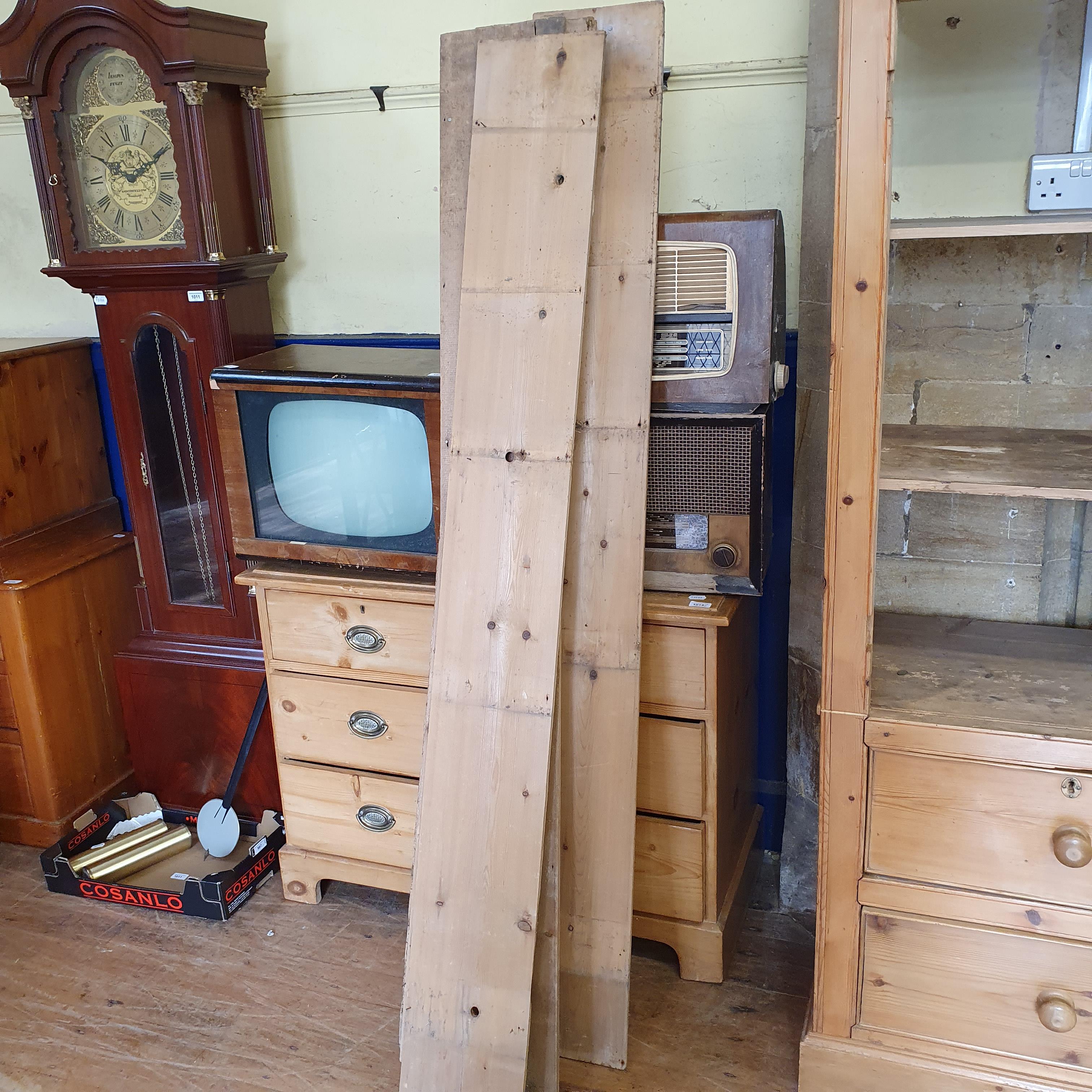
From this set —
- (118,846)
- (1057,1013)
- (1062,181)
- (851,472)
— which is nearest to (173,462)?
(118,846)

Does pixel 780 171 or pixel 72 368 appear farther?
pixel 72 368

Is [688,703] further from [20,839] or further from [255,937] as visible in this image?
[20,839]

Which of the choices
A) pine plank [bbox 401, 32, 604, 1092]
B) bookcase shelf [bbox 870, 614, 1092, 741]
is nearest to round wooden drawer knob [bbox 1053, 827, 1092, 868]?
bookcase shelf [bbox 870, 614, 1092, 741]

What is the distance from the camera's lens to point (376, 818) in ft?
7.48

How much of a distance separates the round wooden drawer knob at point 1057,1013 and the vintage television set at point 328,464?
1.28 meters

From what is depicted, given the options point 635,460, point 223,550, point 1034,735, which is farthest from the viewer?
point 223,550

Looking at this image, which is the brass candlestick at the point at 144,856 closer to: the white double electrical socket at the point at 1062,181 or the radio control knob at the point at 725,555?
the radio control knob at the point at 725,555

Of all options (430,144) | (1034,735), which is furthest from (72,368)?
(1034,735)

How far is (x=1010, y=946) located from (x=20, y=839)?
2299 millimetres

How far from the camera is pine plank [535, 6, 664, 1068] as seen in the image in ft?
5.79

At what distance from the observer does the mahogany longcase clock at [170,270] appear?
2.19 meters

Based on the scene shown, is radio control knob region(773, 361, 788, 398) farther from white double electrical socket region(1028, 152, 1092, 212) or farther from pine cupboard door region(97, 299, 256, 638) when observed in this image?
pine cupboard door region(97, 299, 256, 638)

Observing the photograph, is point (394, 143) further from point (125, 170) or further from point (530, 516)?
point (530, 516)

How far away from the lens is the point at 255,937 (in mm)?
2293
